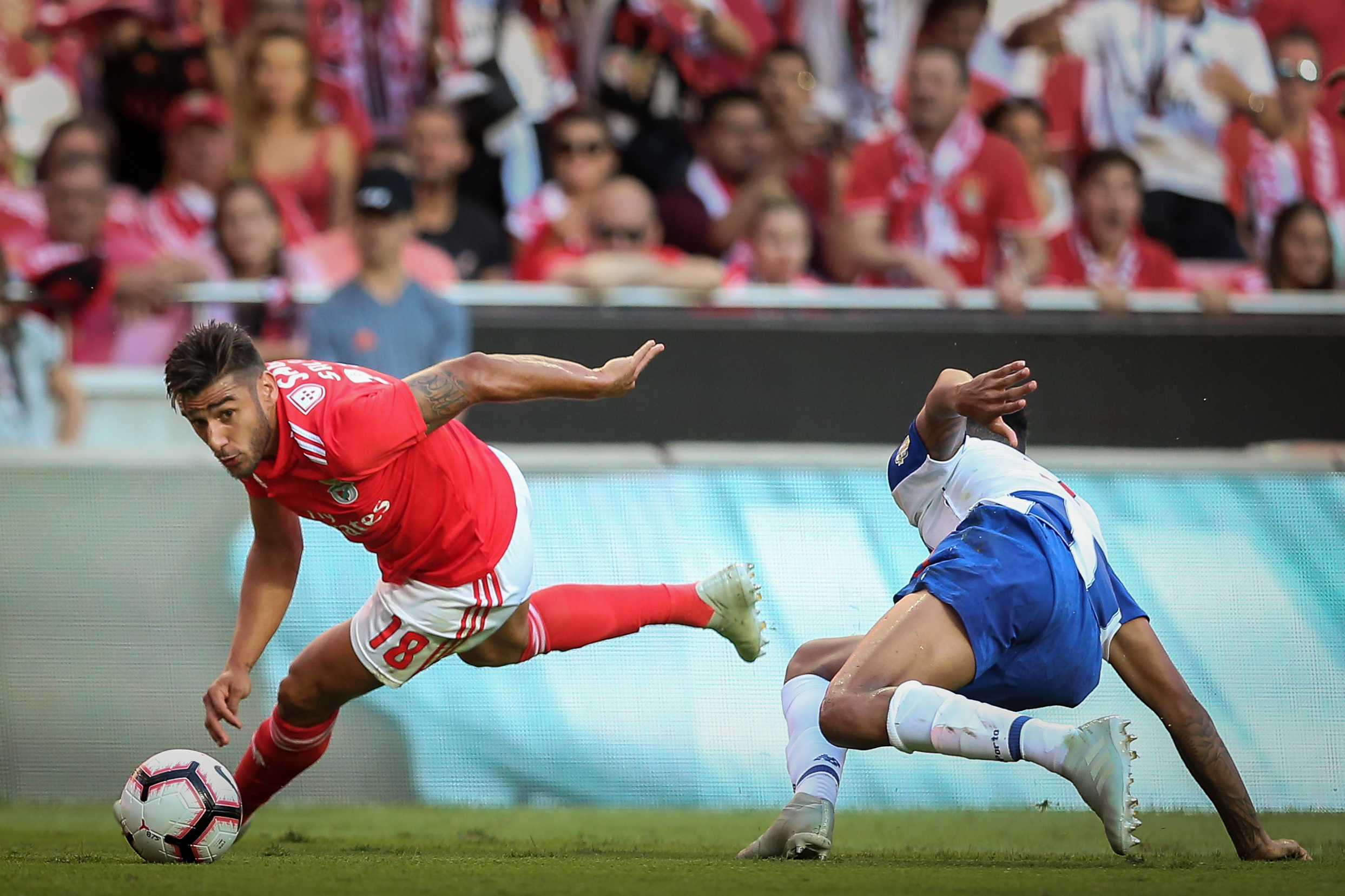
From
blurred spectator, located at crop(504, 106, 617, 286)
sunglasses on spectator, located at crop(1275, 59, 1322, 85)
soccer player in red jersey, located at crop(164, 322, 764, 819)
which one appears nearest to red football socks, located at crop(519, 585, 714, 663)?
soccer player in red jersey, located at crop(164, 322, 764, 819)

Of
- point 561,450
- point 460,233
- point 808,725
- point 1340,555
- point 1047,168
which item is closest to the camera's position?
point 808,725

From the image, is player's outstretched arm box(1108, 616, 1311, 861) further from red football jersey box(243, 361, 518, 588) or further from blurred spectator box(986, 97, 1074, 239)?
blurred spectator box(986, 97, 1074, 239)

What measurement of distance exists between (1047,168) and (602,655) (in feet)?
12.0

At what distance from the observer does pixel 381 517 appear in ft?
11.9

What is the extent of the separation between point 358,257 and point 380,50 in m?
1.55

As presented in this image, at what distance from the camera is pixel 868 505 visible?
16.8 feet

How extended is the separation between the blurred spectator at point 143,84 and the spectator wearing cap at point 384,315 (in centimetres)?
165

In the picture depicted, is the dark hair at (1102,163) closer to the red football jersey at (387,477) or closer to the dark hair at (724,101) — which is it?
the dark hair at (724,101)

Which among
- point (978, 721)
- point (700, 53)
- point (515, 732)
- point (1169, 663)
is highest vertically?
point (700, 53)

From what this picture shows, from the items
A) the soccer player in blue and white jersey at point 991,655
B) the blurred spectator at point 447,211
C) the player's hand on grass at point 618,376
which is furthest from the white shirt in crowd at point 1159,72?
the player's hand on grass at point 618,376

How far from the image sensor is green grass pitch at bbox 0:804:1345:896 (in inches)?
122

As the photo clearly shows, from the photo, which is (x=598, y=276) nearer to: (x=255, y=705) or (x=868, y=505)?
(x=868, y=505)

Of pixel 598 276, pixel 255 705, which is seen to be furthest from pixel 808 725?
pixel 598 276

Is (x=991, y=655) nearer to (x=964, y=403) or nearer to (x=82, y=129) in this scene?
(x=964, y=403)
